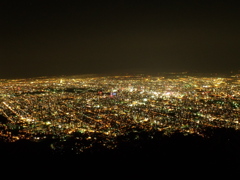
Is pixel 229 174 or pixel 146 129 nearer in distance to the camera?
pixel 229 174

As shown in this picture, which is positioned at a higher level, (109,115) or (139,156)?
(109,115)

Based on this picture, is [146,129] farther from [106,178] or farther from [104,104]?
[104,104]

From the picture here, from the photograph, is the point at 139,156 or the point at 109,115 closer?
the point at 139,156

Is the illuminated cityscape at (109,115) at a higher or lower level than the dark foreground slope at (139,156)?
higher

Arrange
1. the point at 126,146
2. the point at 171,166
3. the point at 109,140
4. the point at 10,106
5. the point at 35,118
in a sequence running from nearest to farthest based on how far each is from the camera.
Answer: the point at 171,166
the point at 126,146
the point at 109,140
the point at 35,118
the point at 10,106

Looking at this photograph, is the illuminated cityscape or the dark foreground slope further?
the illuminated cityscape

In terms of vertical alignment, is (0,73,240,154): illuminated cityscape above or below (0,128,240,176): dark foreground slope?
above

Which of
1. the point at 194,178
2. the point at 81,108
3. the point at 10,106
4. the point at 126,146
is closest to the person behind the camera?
the point at 194,178

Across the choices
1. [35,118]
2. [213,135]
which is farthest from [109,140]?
[35,118]

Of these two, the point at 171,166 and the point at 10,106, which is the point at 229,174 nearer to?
the point at 171,166

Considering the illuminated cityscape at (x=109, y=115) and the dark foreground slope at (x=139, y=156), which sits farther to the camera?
the illuminated cityscape at (x=109, y=115)
